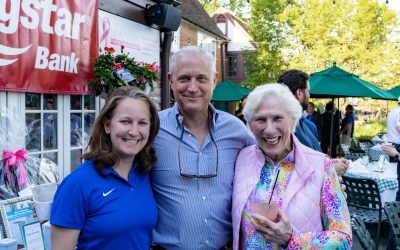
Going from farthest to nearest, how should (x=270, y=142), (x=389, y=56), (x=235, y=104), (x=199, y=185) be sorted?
(x=235, y=104) → (x=389, y=56) → (x=199, y=185) → (x=270, y=142)

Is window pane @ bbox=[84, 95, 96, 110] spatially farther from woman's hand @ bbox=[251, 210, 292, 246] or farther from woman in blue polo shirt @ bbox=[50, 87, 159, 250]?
woman's hand @ bbox=[251, 210, 292, 246]

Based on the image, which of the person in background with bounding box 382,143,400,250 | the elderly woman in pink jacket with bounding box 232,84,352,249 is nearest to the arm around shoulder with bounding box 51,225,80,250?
the elderly woman in pink jacket with bounding box 232,84,352,249

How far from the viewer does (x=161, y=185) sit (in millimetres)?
2312

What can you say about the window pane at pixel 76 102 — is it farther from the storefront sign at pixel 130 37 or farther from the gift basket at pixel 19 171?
the gift basket at pixel 19 171

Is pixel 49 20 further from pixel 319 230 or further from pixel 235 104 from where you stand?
pixel 235 104

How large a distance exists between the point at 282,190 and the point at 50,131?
353cm

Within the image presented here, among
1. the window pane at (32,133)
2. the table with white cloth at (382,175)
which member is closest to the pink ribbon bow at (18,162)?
the window pane at (32,133)

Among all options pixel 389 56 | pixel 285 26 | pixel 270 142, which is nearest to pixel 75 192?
pixel 270 142

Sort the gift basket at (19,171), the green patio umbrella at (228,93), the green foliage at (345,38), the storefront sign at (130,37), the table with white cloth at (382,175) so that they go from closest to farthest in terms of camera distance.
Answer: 1. the gift basket at (19,171)
2. the storefront sign at (130,37)
3. the table with white cloth at (382,175)
4. the green patio umbrella at (228,93)
5. the green foliage at (345,38)

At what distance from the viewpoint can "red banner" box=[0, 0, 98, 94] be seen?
402cm

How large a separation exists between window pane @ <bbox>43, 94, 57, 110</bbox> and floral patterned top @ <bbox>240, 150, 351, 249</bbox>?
335 cm

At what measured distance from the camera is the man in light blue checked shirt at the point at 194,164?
2252mm

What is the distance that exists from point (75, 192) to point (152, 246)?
65cm

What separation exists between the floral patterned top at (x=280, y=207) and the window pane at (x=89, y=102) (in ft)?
12.4
